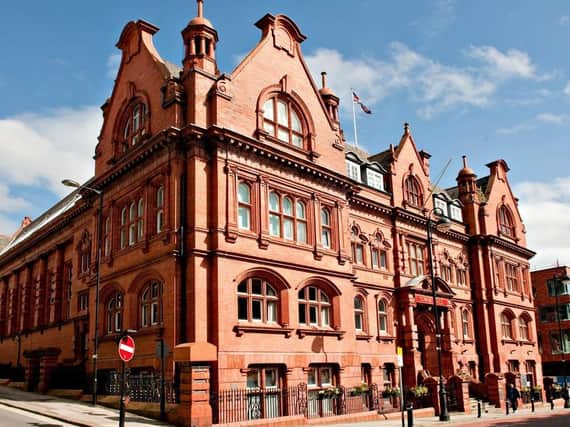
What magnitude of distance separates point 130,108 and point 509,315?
109ft

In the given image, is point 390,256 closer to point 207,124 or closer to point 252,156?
point 252,156

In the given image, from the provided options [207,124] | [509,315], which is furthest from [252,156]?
[509,315]

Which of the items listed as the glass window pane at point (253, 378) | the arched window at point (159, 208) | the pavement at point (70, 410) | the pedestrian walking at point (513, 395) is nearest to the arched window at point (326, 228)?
the glass window pane at point (253, 378)

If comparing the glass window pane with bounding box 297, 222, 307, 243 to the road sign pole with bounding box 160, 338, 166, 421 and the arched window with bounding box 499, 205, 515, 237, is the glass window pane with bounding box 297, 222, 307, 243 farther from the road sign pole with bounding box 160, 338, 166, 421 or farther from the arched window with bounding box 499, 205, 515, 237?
the arched window with bounding box 499, 205, 515, 237

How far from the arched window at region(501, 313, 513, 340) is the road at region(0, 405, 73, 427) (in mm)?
34540

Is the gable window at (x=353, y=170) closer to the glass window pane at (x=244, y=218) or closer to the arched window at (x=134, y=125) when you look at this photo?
the glass window pane at (x=244, y=218)

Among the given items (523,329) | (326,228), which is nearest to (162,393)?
(326,228)

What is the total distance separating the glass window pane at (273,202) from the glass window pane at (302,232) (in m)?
1.65

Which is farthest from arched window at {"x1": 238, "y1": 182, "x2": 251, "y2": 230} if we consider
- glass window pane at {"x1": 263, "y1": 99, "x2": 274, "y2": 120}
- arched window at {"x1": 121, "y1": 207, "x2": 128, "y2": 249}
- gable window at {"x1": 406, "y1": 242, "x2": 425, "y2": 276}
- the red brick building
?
the red brick building

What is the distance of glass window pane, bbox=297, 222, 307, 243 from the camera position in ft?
92.3

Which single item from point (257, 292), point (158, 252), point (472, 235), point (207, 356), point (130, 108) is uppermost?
point (130, 108)

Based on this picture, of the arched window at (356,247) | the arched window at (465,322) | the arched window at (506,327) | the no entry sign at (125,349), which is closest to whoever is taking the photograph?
the no entry sign at (125,349)

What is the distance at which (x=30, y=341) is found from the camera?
42.8 meters

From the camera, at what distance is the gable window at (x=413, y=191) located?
39.7m
